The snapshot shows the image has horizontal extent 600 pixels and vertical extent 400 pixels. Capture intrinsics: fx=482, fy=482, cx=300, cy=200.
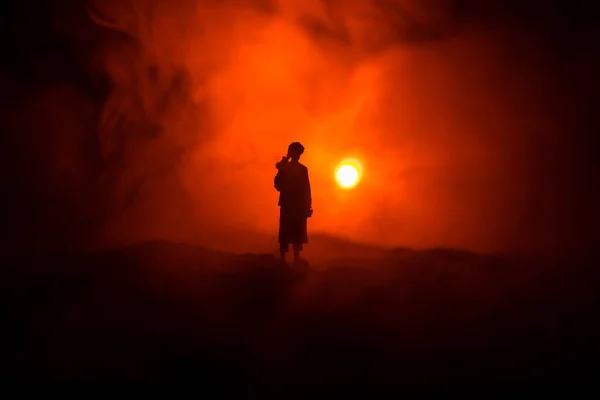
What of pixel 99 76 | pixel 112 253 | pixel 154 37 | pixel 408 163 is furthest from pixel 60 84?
pixel 408 163

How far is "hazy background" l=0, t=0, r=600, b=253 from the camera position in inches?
508

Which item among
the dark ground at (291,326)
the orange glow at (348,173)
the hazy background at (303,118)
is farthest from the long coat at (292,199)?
the orange glow at (348,173)

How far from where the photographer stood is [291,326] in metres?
5.26

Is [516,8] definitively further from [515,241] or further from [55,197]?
[55,197]

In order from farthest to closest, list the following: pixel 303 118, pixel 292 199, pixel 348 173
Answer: pixel 303 118
pixel 348 173
pixel 292 199

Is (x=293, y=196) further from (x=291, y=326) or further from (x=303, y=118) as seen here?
(x=303, y=118)

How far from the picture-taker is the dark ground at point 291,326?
448 centimetres

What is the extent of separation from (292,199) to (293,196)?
0.05 meters

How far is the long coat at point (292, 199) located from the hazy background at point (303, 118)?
6606mm

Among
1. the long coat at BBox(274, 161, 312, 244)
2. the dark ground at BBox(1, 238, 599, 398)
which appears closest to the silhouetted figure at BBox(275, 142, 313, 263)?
the long coat at BBox(274, 161, 312, 244)

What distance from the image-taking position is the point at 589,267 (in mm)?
7711

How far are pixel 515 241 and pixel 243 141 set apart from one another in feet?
27.6

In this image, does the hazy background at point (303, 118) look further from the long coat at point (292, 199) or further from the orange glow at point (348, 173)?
the long coat at point (292, 199)

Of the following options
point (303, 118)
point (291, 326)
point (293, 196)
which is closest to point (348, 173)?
point (303, 118)
